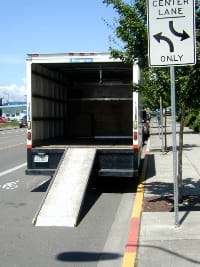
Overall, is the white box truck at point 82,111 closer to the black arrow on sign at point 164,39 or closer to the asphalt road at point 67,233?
the asphalt road at point 67,233

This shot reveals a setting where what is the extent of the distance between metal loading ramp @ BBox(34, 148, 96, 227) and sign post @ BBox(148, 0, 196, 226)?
6.56 feet

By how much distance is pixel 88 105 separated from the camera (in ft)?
58.5

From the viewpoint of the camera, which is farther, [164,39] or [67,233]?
[67,233]

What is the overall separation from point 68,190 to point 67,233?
6.77ft

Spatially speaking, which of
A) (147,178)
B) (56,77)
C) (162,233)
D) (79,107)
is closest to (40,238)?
(162,233)

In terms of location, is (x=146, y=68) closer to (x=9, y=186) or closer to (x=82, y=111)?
(x=9, y=186)

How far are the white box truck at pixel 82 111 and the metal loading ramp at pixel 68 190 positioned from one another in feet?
1.12

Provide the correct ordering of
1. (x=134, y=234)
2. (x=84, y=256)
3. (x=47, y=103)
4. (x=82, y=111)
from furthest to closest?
(x=82, y=111) < (x=47, y=103) < (x=134, y=234) < (x=84, y=256)

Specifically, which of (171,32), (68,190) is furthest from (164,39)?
(68,190)

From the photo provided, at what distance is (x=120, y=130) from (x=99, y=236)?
1032cm

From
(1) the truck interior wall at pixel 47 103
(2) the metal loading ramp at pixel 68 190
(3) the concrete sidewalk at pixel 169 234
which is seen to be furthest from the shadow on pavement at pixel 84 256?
(1) the truck interior wall at pixel 47 103

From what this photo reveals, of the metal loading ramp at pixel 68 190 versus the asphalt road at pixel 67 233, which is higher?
the metal loading ramp at pixel 68 190

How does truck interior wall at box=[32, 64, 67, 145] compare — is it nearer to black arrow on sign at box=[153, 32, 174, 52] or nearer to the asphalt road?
the asphalt road

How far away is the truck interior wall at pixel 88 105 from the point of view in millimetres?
16031
